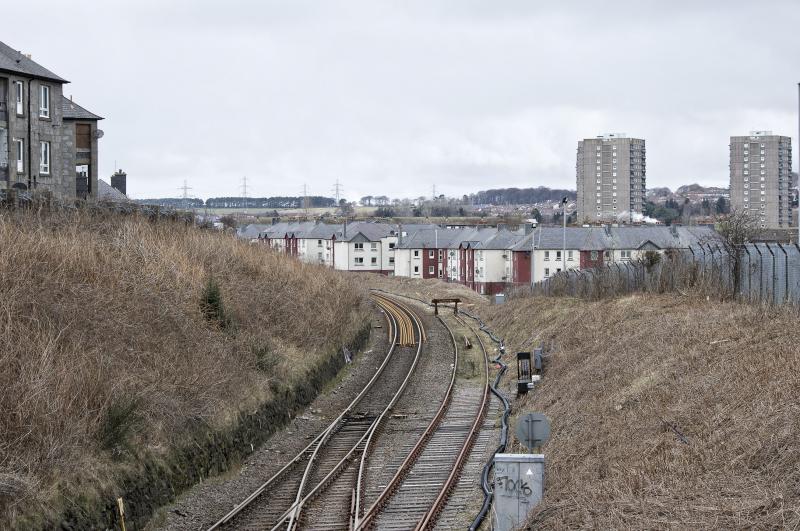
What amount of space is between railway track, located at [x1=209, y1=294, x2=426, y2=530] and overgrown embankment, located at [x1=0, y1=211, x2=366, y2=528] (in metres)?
1.33

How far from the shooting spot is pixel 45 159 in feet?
120

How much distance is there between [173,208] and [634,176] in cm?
14991

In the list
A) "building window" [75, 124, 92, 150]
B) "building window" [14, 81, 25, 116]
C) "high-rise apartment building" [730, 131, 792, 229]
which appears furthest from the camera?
"high-rise apartment building" [730, 131, 792, 229]

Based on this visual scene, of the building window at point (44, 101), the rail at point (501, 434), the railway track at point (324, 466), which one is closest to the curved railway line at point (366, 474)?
the railway track at point (324, 466)

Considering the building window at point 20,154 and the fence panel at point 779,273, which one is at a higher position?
the building window at point 20,154

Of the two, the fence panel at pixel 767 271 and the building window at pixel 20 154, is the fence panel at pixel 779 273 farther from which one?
the building window at pixel 20 154

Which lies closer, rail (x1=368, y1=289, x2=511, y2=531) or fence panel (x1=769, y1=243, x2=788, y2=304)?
rail (x1=368, y1=289, x2=511, y2=531)

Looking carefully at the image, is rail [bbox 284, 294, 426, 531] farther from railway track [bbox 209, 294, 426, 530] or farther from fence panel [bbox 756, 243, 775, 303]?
fence panel [bbox 756, 243, 775, 303]

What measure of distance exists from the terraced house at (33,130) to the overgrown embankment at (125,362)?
296 inches

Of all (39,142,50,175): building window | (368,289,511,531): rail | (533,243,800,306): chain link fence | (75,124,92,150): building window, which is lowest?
(368,289,511,531): rail

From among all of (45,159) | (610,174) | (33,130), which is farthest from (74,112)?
(610,174)

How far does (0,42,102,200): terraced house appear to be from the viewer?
111 ft

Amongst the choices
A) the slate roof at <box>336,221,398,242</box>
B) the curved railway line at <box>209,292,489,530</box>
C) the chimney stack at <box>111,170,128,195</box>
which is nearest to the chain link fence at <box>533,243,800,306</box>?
the curved railway line at <box>209,292,489,530</box>

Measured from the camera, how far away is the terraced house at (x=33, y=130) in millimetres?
33750
